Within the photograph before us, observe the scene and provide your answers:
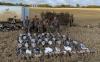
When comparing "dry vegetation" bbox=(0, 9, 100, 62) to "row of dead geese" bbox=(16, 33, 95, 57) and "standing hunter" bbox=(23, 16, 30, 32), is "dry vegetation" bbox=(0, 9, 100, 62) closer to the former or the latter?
"row of dead geese" bbox=(16, 33, 95, 57)

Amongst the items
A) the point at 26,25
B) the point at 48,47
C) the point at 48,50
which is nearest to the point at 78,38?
the point at 26,25

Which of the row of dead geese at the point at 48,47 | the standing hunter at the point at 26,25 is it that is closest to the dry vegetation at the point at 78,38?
the row of dead geese at the point at 48,47

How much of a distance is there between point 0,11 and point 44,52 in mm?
8434

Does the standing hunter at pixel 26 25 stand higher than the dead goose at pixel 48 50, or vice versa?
the standing hunter at pixel 26 25

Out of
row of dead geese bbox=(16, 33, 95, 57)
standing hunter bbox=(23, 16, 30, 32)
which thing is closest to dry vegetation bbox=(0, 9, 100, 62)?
row of dead geese bbox=(16, 33, 95, 57)

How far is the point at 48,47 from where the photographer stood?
11.0 meters

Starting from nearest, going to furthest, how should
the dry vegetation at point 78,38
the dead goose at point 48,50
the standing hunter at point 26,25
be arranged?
the dry vegetation at point 78,38
the dead goose at point 48,50
the standing hunter at point 26,25

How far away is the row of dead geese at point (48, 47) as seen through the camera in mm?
10305

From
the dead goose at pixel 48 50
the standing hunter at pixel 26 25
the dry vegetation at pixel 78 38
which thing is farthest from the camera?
the standing hunter at pixel 26 25

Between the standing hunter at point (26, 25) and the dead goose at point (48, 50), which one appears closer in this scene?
the dead goose at point (48, 50)

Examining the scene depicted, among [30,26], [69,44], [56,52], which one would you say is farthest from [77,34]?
[56,52]

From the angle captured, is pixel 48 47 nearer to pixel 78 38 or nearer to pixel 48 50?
pixel 48 50

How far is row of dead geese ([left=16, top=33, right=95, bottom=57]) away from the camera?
10305 millimetres

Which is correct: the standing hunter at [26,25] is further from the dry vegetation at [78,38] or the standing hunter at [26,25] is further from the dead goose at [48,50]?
the dead goose at [48,50]
